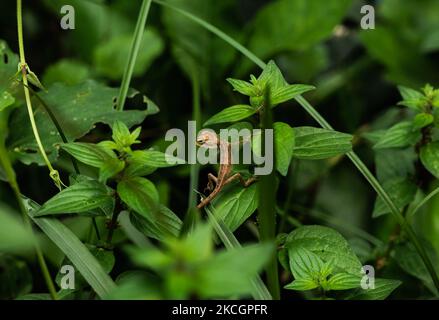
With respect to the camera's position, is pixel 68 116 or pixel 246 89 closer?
pixel 246 89

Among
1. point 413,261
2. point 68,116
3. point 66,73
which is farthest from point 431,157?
point 66,73

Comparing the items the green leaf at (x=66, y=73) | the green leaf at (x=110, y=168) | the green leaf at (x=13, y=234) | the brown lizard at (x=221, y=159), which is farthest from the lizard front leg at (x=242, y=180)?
the green leaf at (x=66, y=73)

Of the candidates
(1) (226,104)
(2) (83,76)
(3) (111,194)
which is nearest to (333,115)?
(1) (226,104)

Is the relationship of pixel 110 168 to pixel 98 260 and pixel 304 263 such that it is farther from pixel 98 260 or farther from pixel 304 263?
pixel 304 263

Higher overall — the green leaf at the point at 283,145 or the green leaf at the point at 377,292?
the green leaf at the point at 283,145

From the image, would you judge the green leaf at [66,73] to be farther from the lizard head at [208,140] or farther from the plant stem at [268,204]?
the plant stem at [268,204]

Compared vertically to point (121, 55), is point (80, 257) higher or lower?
lower

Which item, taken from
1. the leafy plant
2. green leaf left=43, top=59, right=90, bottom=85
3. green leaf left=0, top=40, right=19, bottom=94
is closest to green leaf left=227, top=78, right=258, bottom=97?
the leafy plant
